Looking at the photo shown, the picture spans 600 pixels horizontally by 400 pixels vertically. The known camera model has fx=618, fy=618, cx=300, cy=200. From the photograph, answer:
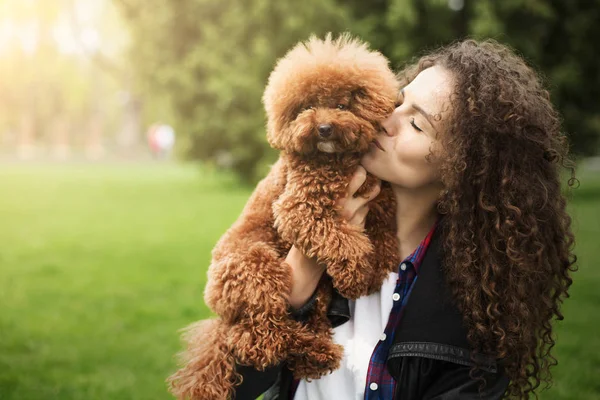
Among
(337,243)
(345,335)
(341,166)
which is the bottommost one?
(345,335)

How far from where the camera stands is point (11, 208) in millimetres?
13664

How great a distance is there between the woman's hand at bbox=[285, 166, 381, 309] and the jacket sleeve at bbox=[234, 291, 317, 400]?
0.02m

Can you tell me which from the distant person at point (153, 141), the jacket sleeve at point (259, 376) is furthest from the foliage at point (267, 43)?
the distant person at point (153, 141)

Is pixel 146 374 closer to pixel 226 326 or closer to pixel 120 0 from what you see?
pixel 226 326

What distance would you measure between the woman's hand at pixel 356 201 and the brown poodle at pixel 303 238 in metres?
0.02

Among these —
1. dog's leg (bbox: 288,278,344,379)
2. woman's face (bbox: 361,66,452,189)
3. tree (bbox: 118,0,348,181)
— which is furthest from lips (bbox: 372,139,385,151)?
tree (bbox: 118,0,348,181)

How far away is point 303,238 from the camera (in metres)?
2.14

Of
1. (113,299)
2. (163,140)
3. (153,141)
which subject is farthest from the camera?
(153,141)

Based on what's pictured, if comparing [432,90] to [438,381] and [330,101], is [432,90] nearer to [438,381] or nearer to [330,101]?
[330,101]

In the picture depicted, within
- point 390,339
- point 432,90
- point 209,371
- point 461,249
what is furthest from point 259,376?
point 432,90

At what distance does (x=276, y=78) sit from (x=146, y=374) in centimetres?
333

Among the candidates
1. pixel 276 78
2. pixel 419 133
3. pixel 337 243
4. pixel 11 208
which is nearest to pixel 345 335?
pixel 337 243

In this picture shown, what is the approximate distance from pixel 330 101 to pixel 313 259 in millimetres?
567

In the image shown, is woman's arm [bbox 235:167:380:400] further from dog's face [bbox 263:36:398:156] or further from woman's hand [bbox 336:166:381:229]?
dog's face [bbox 263:36:398:156]
